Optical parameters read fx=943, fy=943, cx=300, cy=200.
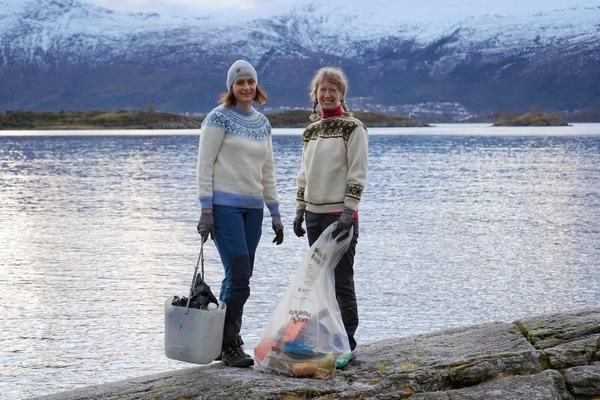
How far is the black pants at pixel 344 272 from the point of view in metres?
7.48

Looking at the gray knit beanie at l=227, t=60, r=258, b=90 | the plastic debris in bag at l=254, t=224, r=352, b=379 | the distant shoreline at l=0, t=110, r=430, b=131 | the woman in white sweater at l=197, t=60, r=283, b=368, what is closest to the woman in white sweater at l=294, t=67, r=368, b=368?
the plastic debris in bag at l=254, t=224, r=352, b=379

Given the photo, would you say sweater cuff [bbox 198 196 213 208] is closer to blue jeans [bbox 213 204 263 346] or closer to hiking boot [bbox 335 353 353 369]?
blue jeans [bbox 213 204 263 346]

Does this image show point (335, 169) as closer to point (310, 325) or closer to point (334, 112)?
point (334, 112)

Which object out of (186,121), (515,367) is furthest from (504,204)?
(186,121)

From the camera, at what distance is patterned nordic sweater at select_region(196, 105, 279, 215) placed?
7.21 m

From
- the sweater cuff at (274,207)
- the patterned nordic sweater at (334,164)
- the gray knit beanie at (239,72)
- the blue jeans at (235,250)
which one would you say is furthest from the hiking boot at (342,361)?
the gray knit beanie at (239,72)

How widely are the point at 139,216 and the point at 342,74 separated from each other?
19188 millimetres

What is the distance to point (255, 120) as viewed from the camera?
7.43 meters

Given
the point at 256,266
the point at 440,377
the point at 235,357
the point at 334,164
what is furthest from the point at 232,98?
the point at 256,266

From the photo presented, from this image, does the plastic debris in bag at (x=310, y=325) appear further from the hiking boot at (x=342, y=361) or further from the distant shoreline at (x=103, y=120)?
the distant shoreline at (x=103, y=120)

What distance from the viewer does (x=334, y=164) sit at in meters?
7.34

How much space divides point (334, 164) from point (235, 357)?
171 cm

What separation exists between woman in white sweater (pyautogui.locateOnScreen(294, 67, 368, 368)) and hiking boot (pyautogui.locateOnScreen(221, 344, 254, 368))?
726mm

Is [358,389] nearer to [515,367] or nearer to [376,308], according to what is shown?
[515,367]
